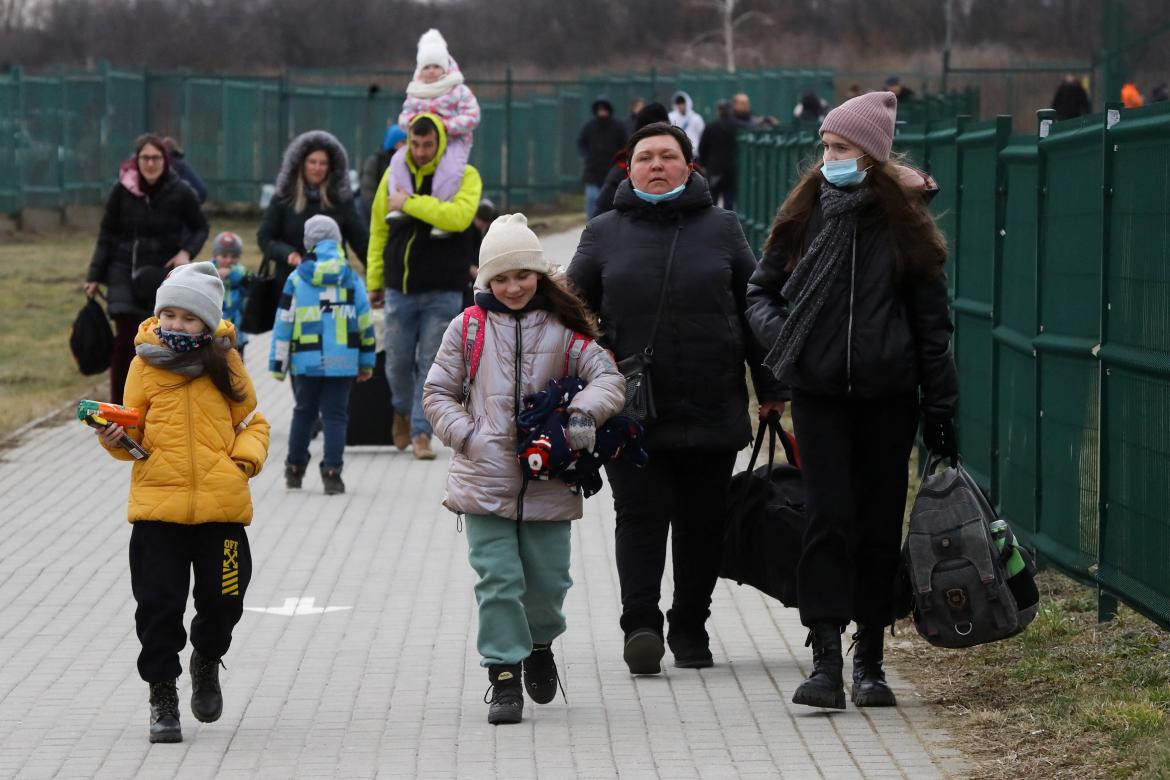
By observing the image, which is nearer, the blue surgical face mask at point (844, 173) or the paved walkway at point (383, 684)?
the paved walkway at point (383, 684)

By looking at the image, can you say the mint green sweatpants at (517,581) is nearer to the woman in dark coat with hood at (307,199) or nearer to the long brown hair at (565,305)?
the long brown hair at (565,305)

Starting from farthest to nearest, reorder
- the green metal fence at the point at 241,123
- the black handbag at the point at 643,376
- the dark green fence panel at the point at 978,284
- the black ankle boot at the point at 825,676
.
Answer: the green metal fence at the point at 241,123, the dark green fence panel at the point at 978,284, the black handbag at the point at 643,376, the black ankle boot at the point at 825,676

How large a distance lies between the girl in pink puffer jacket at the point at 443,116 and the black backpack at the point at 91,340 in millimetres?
2249

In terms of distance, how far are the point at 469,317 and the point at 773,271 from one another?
3.08ft

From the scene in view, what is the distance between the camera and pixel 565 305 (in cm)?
634

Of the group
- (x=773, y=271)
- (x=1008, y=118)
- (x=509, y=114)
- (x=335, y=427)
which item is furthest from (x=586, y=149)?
(x=773, y=271)

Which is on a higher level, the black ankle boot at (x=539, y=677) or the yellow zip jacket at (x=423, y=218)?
the yellow zip jacket at (x=423, y=218)

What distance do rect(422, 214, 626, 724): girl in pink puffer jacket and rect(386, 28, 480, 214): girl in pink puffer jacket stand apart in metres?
5.27

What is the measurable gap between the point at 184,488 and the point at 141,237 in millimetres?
6978

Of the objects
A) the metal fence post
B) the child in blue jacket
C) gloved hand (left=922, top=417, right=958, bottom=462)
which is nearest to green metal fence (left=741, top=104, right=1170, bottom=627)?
gloved hand (left=922, top=417, right=958, bottom=462)

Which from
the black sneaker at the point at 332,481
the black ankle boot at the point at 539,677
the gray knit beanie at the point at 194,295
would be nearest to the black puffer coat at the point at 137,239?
the black sneaker at the point at 332,481

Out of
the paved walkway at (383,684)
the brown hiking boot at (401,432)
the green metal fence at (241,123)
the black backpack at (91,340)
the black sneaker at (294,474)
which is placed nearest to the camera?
the paved walkway at (383,684)

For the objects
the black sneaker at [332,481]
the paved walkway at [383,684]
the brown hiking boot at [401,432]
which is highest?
the brown hiking boot at [401,432]

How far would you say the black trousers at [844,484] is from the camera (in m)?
6.23
